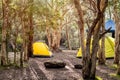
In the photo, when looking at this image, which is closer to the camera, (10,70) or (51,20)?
(10,70)

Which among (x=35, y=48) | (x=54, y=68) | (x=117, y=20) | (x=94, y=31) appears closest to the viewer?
(x=94, y=31)

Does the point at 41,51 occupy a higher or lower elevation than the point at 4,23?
lower

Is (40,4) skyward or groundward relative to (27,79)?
skyward

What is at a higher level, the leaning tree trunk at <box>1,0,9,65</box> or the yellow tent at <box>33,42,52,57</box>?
the leaning tree trunk at <box>1,0,9,65</box>

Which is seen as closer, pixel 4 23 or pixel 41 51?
pixel 4 23

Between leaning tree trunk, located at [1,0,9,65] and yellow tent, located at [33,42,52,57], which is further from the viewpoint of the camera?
yellow tent, located at [33,42,52,57]

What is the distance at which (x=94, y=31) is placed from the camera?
11742mm

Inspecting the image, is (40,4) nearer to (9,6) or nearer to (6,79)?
(9,6)

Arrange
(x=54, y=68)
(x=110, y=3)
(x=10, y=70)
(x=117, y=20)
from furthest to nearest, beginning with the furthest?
(x=117, y=20), (x=54, y=68), (x=10, y=70), (x=110, y=3)

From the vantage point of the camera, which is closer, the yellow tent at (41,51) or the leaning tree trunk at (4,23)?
the leaning tree trunk at (4,23)

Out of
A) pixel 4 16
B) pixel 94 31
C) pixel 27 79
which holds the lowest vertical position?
pixel 27 79

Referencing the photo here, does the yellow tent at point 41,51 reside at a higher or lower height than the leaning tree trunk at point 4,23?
lower

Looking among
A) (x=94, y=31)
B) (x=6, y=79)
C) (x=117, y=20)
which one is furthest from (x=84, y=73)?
(x=117, y=20)

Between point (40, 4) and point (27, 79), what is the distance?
5.28 meters
